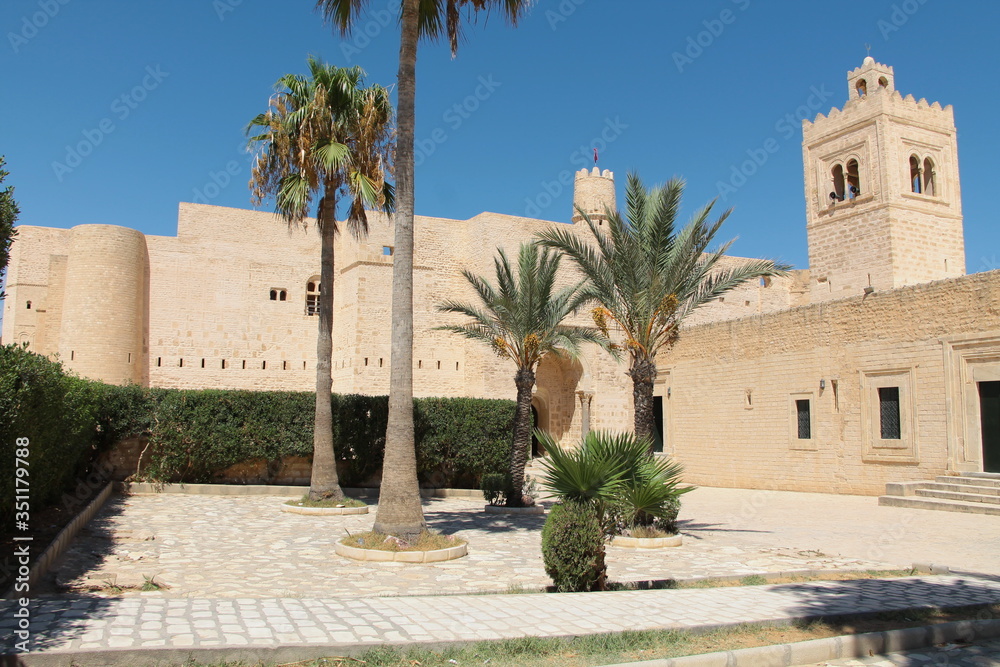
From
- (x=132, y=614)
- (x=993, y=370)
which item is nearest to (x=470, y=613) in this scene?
(x=132, y=614)

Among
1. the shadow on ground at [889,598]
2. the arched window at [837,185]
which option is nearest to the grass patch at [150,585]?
the shadow on ground at [889,598]

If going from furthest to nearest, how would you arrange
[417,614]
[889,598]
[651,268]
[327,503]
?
[327,503] < [651,268] < [889,598] < [417,614]

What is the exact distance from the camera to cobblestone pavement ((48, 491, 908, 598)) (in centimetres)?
696

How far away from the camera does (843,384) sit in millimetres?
17109

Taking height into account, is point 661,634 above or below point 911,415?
below

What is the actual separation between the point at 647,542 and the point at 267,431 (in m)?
9.06

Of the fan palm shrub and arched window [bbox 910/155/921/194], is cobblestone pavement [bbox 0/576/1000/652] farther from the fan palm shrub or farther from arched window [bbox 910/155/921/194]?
arched window [bbox 910/155/921/194]

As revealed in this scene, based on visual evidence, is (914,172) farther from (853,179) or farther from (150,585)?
(150,585)

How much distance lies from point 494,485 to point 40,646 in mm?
10232

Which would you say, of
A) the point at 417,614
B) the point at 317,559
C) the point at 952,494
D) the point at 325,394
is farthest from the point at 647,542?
the point at 952,494

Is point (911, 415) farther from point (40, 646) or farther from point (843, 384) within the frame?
point (40, 646)

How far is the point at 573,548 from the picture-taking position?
21.1 ft

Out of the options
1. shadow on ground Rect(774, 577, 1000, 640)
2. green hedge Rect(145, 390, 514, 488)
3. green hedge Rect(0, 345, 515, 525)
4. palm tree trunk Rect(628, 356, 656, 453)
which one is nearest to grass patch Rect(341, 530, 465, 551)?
palm tree trunk Rect(628, 356, 656, 453)

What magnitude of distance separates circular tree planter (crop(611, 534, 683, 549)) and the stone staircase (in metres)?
6.71
